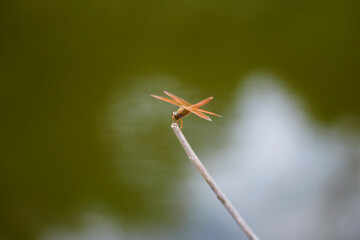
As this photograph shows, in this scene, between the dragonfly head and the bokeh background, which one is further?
the bokeh background

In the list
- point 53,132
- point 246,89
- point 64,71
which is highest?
point 64,71

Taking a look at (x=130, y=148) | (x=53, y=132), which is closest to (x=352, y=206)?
(x=130, y=148)

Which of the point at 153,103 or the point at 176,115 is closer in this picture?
the point at 176,115

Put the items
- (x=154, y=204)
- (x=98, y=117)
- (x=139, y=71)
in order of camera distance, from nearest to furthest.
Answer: (x=154, y=204) → (x=98, y=117) → (x=139, y=71)

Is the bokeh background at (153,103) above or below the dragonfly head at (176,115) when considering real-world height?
above

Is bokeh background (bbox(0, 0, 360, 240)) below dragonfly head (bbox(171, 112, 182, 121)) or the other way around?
the other way around

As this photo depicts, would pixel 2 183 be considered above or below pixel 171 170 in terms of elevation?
above

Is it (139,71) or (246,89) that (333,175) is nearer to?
(246,89)

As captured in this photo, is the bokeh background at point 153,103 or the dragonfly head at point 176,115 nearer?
the dragonfly head at point 176,115

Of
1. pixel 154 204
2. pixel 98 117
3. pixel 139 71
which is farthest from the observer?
pixel 139 71

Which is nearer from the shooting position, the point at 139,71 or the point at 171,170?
the point at 171,170

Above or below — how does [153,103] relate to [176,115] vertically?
above
